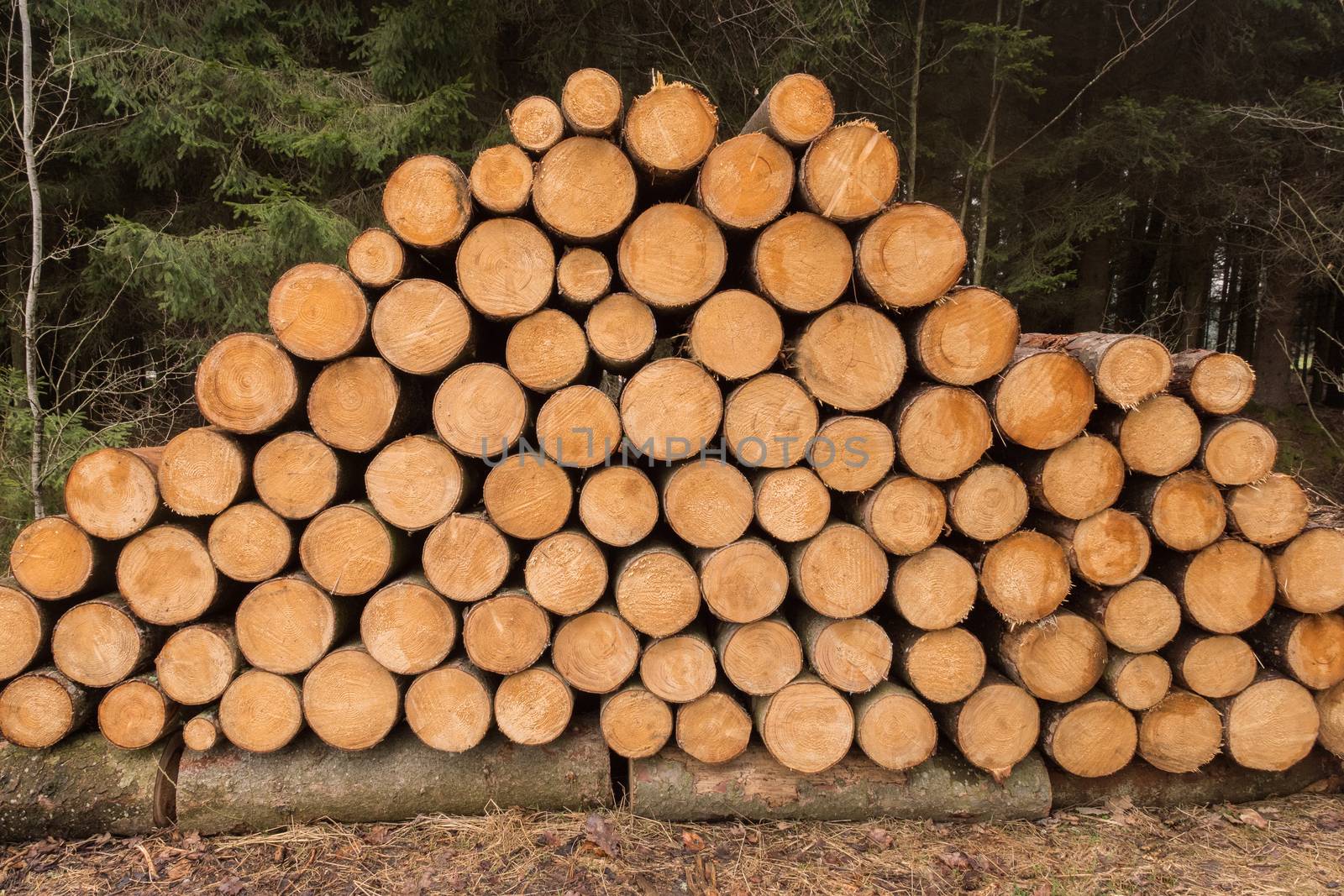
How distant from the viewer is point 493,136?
5367 mm

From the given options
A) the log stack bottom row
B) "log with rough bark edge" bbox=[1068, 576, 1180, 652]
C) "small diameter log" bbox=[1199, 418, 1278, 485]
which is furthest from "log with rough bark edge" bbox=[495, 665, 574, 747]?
"small diameter log" bbox=[1199, 418, 1278, 485]

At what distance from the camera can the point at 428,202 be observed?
2.53 metres

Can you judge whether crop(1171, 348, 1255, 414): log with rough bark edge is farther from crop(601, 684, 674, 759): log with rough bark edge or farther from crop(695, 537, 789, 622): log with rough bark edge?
crop(601, 684, 674, 759): log with rough bark edge

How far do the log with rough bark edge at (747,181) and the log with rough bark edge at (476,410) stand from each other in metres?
1.04

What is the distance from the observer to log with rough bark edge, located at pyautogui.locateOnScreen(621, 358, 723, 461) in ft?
8.26

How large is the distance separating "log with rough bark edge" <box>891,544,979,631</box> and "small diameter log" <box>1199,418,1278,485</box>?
1059mm

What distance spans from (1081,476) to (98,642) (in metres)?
3.94

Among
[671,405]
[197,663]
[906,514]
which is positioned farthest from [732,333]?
[197,663]

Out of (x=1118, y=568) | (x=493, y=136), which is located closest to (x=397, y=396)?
(x=1118, y=568)

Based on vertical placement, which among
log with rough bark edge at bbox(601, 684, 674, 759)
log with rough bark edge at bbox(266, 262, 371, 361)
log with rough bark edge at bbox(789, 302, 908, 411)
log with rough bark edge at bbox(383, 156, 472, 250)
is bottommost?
log with rough bark edge at bbox(601, 684, 674, 759)

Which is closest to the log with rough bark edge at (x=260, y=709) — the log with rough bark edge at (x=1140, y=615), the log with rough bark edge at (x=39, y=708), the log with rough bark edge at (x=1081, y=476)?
the log with rough bark edge at (x=39, y=708)

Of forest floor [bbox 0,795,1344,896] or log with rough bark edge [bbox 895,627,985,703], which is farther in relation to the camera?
log with rough bark edge [bbox 895,627,985,703]

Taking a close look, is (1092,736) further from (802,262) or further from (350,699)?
(350,699)

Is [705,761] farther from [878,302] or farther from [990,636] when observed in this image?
[878,302]
